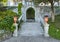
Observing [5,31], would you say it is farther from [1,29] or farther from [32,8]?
[32,8]

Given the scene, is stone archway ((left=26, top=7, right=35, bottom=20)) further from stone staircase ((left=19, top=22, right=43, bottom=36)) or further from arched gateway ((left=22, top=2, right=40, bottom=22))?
stone staircase ((left=19, top=22, right=43, bottom=36))

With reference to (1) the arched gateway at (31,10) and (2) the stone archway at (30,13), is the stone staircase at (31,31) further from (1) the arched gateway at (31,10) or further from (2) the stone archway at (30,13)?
(2) the stone archway at (30,13)

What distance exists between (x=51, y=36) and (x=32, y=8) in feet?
48.8

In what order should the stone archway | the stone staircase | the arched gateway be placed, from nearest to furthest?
the stone staircase, the arched gateway, the stone archway

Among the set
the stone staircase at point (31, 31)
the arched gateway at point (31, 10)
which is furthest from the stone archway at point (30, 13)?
the stone staircase at point (31, 31)

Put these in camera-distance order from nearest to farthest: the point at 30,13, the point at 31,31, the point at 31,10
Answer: the point at 31,31 → the point at 31,10 → the point at 30,13

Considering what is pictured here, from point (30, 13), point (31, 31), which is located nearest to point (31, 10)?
point (30, 13)

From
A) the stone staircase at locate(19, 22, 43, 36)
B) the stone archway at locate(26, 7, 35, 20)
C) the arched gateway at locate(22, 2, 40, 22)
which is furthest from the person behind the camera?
the stone archway at locate(26, 7, 35, 20)

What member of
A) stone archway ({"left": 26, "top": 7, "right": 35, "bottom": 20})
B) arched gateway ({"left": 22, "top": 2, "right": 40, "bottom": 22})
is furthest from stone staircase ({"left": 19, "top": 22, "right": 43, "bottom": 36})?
stone archway ({"left": 26, "top": 7, "right": 35, "bottom": 20})

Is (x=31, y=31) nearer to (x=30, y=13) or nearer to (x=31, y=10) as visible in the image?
(x=31, y=10)

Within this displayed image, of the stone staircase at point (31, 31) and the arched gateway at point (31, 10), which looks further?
the arched gateway at point (31, 10)

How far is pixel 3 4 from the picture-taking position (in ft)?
109

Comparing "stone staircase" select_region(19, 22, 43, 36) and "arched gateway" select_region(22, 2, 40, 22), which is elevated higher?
"arched gateway" select_region(22, 2, 40, 22)

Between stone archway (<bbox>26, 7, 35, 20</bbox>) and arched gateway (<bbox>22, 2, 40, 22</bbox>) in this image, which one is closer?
arched gateway (<bbox>22, 2, 40, 22</bbox>)
